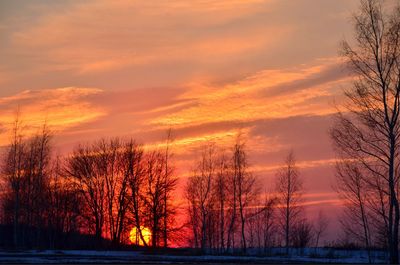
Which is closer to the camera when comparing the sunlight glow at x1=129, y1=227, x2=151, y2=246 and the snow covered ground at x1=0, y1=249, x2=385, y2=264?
the snow covered ground at x1=0, y1=249, x2=385, y2=264

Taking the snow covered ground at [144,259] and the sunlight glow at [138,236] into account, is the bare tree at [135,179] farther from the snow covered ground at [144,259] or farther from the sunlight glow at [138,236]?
the snow covered ground at [144,259]

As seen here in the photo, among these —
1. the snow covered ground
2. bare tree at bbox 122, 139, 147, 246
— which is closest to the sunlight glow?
bare tree at bbox 122, 139, 147, 246

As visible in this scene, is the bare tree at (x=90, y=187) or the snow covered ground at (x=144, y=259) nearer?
the snow covered ground at (x=144, y=259)

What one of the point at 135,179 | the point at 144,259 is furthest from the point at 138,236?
the point at 144,259

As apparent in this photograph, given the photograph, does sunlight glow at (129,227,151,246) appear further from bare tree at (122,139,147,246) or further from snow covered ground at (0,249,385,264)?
snow covered ground at (0,249,385,264)

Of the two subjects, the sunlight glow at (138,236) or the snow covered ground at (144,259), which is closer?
the snow covered ground at (144,259)

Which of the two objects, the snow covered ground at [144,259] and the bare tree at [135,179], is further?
the bare tree at [135,179]

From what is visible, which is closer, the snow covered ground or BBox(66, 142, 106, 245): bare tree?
the snow covered ground

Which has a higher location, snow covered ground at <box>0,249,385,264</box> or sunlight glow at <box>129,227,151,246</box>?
sunlight glow at <box>129,227,151,246</box>

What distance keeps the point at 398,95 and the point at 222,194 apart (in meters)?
45.6

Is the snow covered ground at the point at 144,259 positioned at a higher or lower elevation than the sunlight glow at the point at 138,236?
lower

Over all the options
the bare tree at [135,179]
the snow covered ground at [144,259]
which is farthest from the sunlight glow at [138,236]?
the snow covered ground at [144,259]

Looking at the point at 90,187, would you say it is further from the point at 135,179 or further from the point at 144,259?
the point at 144,259

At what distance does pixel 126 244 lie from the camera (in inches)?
3091
